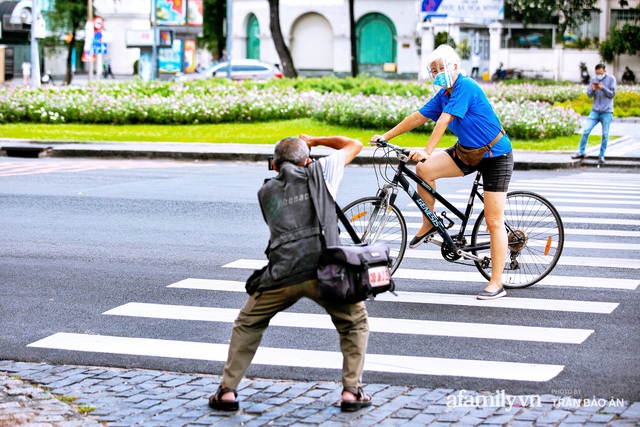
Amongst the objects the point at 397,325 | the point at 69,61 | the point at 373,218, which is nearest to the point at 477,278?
the point at 373,218

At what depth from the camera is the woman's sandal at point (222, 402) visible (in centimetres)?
553

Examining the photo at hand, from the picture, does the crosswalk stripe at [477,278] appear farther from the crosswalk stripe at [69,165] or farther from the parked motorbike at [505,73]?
the parked motorbike at [505,73]

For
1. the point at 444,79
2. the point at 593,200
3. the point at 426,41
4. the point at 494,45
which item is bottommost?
the point at 593,200

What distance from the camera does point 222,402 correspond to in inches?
218

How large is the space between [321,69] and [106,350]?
187ft

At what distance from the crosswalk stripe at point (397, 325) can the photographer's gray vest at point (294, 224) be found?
6.33 ft

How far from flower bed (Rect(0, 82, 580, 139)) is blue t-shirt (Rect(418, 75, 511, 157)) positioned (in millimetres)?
16247

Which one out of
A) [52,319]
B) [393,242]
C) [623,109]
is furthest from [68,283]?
[623,109]

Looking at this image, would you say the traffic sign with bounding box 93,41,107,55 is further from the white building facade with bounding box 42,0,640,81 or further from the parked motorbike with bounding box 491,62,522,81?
the parked motorbike with bounding box 491,62,522,81

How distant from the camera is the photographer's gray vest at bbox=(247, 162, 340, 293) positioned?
217 inches

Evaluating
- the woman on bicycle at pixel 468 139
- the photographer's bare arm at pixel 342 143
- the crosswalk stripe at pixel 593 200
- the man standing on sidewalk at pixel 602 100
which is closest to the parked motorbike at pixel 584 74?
the man standing on sidewalk at pixel 602 100

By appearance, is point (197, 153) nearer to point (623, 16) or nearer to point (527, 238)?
point (527, 238)

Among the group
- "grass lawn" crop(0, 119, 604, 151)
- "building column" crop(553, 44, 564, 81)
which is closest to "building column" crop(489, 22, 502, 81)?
"building column" crop(553, 44, 564, 81)

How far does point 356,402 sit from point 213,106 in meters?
22.2
